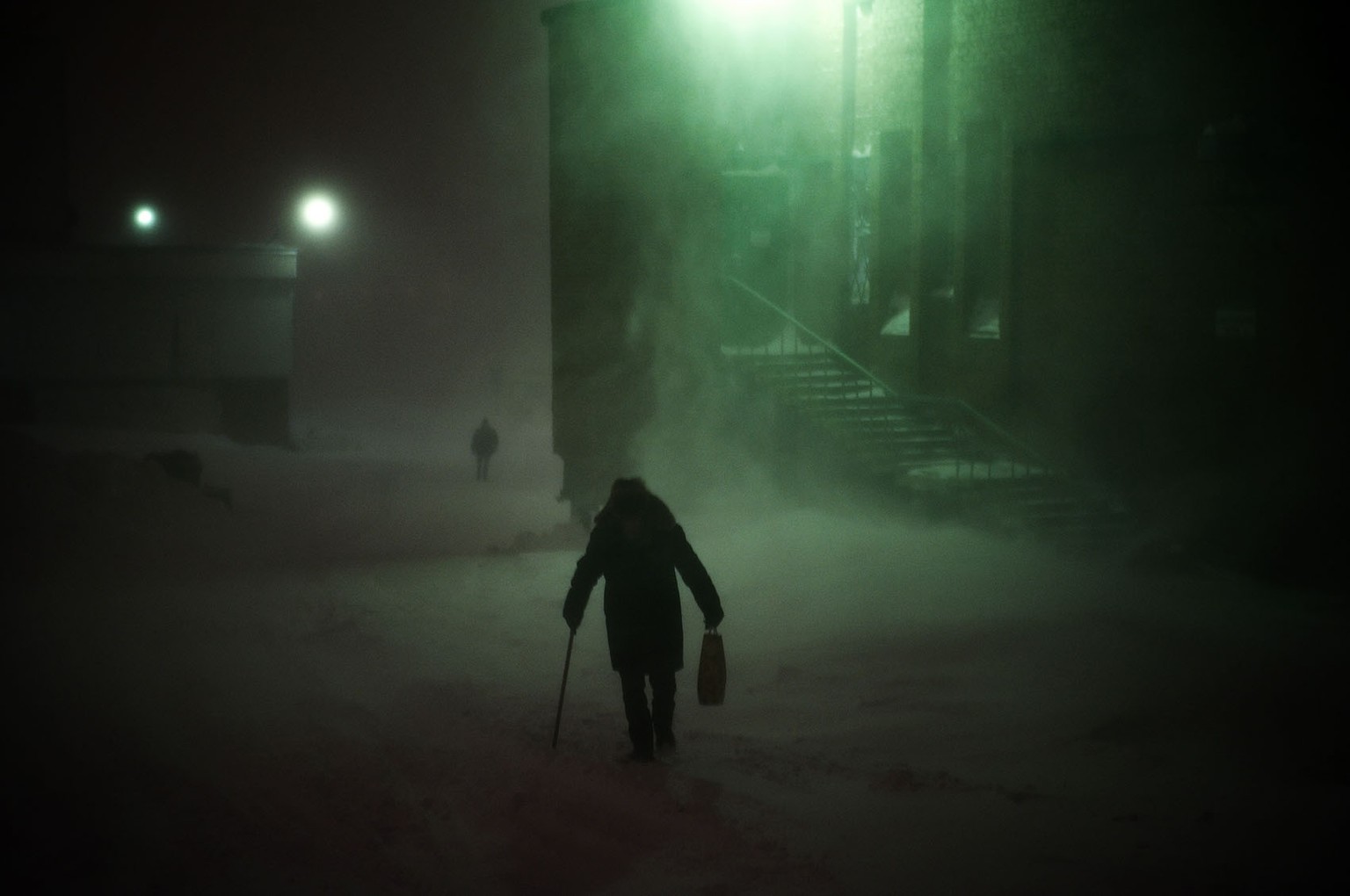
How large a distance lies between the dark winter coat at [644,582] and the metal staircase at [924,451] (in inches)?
339

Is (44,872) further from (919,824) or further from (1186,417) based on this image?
(1186,417)

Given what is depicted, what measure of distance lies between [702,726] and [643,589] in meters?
1.84

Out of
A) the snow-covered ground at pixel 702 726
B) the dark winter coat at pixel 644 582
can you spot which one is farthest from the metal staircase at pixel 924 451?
the dark winter coat at pixel 644 582

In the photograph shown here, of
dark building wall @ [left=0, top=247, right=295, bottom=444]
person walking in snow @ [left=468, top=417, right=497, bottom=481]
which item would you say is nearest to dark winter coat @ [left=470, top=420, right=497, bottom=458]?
person walking in snow @ [left=468, top=417, right=497, bottom=481]

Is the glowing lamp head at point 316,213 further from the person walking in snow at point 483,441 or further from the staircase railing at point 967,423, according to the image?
the staircase railing at point 967,423

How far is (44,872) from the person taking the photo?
619 centimetres

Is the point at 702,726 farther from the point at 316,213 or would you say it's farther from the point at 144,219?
the point at 144,219

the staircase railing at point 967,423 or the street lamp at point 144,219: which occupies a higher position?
the street lamp at point 144,219

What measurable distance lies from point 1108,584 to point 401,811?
30.5 feet

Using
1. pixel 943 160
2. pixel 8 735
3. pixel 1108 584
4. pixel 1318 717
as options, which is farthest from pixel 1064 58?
pixel 8 735

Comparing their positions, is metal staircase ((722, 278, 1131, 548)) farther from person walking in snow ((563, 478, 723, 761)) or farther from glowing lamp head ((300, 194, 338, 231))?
glowing lamp head ((300, 194, 338, 231))

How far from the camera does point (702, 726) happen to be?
30.9ft

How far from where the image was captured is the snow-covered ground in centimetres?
615

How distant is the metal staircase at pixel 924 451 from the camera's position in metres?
16.1
